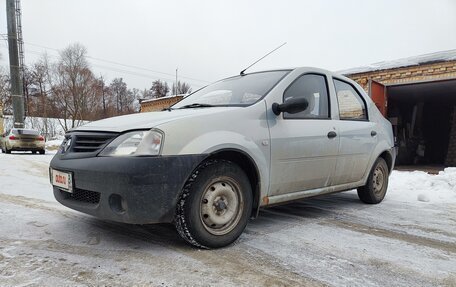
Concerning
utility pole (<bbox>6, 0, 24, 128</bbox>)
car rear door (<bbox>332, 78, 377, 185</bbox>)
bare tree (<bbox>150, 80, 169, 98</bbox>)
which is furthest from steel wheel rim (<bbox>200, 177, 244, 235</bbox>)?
bare tree (<bbox>150, 80, 169, 98</bbox>)

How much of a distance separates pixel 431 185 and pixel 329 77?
370cm

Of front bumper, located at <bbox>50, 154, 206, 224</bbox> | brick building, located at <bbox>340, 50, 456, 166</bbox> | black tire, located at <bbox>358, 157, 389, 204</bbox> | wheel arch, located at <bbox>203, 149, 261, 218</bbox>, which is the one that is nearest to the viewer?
front bumper, located at <bbox>50, 154, 206, 224</bbox>

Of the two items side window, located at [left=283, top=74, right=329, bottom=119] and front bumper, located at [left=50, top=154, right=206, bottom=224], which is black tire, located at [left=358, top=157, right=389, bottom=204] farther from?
front bumper, located at [left=50, top=154, right=206, bottom=224]

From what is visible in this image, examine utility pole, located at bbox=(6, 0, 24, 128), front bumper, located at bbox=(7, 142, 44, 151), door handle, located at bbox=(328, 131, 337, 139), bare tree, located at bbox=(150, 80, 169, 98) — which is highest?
bare tree, located at bbox=(150, 80, 169, 98)

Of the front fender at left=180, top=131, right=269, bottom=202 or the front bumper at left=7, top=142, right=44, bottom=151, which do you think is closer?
the front fender at left=180, top=131, right=269, bottom=202

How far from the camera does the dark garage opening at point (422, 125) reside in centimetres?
1394

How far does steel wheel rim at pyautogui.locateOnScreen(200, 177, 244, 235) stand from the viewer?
2.78 metres

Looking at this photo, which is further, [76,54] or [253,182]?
[76,54]

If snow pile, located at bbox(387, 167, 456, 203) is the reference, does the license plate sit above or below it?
above

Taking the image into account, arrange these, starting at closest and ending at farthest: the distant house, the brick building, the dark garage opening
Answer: the brick building, the dark garage opening, the distant house

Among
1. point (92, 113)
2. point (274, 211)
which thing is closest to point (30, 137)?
point (274, 211)

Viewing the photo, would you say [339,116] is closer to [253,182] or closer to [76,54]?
Result: [253,182]

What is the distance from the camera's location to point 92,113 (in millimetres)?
38156

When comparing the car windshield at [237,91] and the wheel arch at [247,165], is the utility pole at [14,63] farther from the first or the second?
the wheel arch at [247,165]
